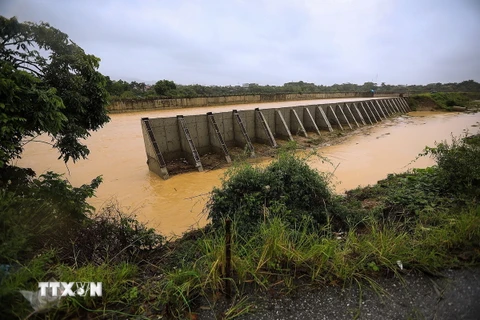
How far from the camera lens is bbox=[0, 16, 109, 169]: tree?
8.73 feet

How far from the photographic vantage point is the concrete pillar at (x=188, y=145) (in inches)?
371

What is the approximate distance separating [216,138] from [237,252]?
8.52 m

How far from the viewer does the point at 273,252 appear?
2348 mm

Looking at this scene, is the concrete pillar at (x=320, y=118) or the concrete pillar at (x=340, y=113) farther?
the concrete pillar at (x=340, y=113)

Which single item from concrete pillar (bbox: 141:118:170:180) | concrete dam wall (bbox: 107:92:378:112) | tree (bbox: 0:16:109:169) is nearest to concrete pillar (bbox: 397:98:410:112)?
concrete dam wall (bbox: 107:92:378:112)

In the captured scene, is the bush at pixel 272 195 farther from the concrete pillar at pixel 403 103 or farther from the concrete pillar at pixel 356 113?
the concrete pillar at pixel 403 103

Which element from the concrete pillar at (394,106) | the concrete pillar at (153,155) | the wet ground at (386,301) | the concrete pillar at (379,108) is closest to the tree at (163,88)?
the concrete pillar at (153,155)

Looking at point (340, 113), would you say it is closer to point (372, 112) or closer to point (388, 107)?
point (372, 112)

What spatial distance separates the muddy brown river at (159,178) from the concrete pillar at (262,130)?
114 inches

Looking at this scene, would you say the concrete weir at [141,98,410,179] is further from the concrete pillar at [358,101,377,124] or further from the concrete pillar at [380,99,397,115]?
the concrete pillar at [380,99,397,115]

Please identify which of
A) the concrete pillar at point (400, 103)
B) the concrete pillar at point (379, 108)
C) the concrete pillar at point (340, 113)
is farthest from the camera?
the concrete pillar at point (400, 103)

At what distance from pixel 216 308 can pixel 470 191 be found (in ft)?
14.3

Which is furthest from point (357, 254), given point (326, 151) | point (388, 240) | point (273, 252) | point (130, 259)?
point (326, 151)

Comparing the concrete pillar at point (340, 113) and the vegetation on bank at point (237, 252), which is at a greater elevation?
the concrete pillar at point (340, 113)
